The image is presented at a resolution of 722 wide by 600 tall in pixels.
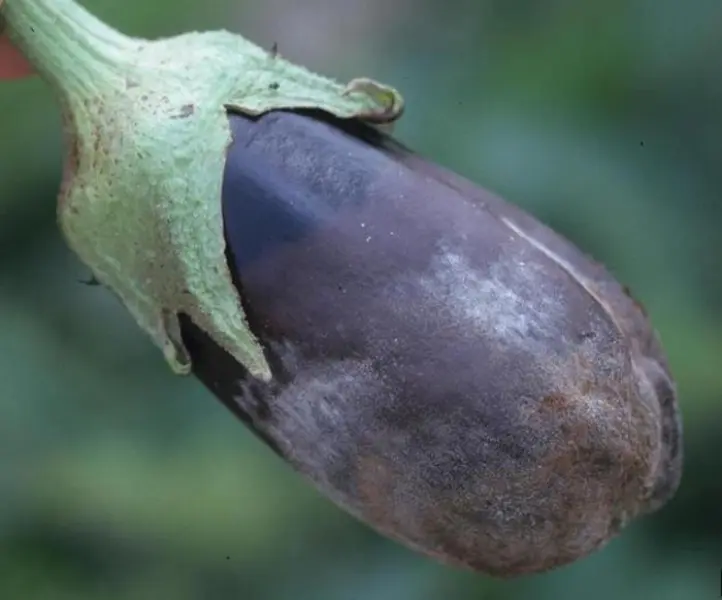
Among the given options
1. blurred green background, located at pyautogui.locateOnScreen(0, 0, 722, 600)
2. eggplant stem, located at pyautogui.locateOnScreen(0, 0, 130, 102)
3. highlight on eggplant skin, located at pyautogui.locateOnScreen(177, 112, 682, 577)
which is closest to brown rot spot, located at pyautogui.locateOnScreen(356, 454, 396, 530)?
highlight on eggplant skin, located at pyautogui.locateOnScreen(177, 112, 682, 577)

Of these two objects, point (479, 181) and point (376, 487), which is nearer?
point (376, 487)

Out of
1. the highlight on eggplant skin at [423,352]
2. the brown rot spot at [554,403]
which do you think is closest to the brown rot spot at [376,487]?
the highlight on eggplant skin at [423,352]

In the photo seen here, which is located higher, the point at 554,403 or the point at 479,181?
the point at 554,403

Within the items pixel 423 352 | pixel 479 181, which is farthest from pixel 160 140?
pixel 479 181

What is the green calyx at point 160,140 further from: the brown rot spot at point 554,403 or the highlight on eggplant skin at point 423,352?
the brown rot spot at point 554,403

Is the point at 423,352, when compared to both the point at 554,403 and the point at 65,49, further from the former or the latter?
the point at 65,49
